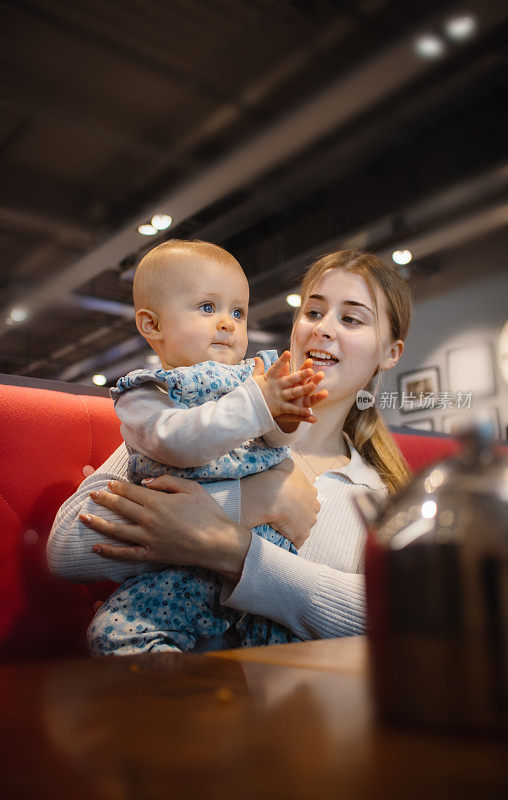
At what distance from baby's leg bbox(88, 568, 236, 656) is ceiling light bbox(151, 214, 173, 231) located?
5371 mm

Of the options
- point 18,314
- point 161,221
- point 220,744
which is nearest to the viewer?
point 220,744

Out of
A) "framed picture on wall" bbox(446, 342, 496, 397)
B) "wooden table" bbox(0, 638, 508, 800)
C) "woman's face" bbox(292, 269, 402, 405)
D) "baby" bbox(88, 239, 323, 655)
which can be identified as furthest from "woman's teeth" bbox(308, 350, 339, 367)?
"framed picture on wall" bbox(446, 342, 496, 397)

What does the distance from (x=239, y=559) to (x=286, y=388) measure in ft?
0.95

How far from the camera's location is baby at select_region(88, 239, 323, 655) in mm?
1037

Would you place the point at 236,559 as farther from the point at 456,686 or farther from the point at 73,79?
the point at 73,79

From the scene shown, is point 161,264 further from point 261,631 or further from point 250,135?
point 250,135

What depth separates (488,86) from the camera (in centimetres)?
483

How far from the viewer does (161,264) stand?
1327mm

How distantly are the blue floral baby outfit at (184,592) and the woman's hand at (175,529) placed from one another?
1.8 inches

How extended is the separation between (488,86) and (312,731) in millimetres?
5375

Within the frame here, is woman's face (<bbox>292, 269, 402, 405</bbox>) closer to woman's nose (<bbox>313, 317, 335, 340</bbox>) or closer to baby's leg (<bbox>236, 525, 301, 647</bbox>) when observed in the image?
woman's nose (<bbox>313, 317, 335, 340</bbox>)

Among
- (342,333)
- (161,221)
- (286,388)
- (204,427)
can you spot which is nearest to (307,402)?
(286,388)

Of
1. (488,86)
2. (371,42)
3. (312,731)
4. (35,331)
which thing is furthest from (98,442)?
(35,331)

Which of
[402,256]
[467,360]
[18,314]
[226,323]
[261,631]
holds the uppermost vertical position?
[18,314]
